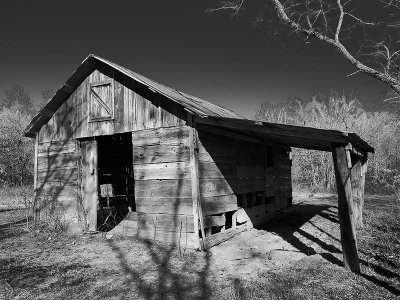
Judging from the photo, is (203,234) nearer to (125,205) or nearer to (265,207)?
(265,207)

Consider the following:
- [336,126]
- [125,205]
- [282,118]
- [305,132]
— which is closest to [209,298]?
[305,132]

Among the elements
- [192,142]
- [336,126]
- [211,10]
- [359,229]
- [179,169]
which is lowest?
[359,229]

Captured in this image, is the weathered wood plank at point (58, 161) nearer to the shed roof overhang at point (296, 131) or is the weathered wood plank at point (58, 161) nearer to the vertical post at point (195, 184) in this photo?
the vertical post at point (195, 184)

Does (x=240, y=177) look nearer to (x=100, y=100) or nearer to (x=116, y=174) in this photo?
(x=100, y=100)

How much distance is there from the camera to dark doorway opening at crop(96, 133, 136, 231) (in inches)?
521

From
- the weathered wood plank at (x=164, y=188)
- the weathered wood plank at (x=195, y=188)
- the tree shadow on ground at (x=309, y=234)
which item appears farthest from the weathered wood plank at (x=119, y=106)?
the tree shadow on ground at (x=309, y=234)

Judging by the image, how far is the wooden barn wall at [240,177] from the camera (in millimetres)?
8750

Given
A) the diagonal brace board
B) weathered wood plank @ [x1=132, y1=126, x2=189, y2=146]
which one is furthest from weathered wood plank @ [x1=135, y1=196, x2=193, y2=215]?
the diagonal brace board

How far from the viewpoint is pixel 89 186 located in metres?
10.1

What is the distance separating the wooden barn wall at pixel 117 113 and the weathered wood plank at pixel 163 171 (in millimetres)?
1065

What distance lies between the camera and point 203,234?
8078mm

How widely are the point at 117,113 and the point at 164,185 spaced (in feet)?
8.81

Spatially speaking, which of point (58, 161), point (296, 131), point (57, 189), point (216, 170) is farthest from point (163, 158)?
point (57, 189)

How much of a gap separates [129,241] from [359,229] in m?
7.11
